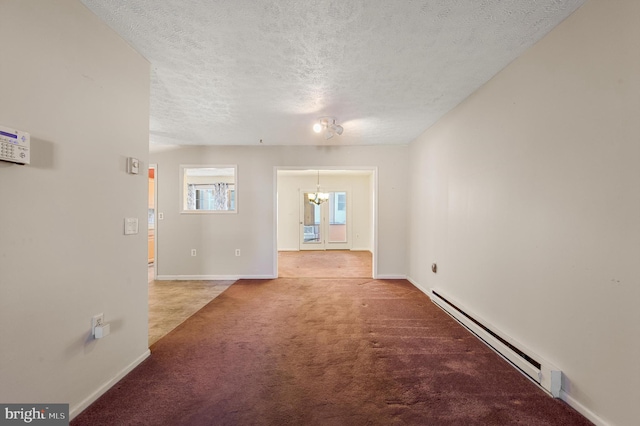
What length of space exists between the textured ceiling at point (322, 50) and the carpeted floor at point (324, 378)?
2465mm

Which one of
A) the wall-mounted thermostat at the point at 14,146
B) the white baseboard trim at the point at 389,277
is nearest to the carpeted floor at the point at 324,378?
the wall-mounted thermostat at the point at 14,146

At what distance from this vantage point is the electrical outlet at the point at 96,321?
1636 mm

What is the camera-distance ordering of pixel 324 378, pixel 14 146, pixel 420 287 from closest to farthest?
pixel 14 146, pixel 324 378, pixel 420 287

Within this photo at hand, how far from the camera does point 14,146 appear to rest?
1.18m

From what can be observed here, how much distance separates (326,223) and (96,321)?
24.1 feet

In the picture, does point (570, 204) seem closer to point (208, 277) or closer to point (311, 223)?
point (208, 277)

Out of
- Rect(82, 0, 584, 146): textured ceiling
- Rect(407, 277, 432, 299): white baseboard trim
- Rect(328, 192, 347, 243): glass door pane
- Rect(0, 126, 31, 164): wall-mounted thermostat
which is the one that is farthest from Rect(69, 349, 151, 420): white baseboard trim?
Rect(328, 192, 347, 243): glass door pane

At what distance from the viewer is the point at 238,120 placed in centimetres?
348

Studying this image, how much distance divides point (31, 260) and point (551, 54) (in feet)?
11.0

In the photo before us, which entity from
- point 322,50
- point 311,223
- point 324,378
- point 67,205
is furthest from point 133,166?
point 311,223

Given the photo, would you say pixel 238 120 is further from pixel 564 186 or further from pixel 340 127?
pixel 564 186

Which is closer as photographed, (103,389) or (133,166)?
(103,389)

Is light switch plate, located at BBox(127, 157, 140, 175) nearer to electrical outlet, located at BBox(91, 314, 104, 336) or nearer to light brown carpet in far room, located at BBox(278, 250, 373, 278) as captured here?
electrical outlet, located at BBox(91, 314, 104, 336)

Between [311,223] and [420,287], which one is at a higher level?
[311,223]
